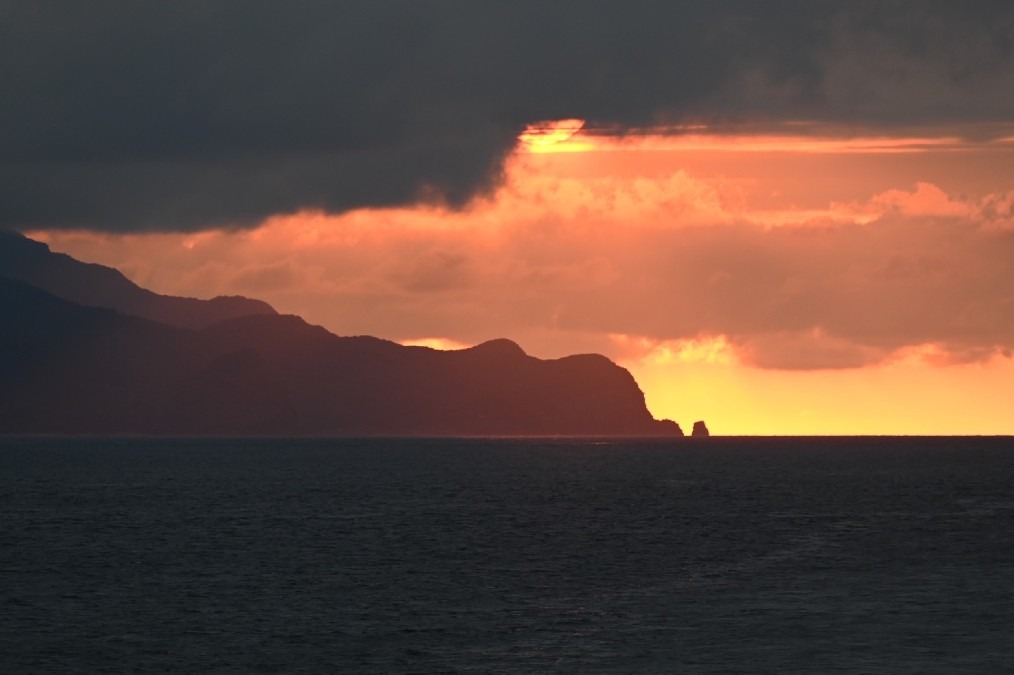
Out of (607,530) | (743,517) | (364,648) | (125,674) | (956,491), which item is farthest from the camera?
(956,491)

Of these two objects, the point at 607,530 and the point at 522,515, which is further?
the point at 522,515

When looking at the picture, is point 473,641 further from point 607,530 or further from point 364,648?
point 607,530

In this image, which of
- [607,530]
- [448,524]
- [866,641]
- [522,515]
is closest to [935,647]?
[866,641]

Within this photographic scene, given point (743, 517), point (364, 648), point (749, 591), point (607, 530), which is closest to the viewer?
point (364, 648)

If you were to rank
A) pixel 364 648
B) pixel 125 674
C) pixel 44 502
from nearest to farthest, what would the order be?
pixel 125 674, pixel 364 648, pixel 44 502

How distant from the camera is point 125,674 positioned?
64375mm

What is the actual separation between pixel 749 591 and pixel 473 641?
73.0 ft

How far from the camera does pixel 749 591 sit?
8744cm

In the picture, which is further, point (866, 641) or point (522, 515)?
point (522, 515)

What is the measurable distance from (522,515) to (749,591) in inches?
2503

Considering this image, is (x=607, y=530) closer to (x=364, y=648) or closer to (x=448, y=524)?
(x=448, y=524)

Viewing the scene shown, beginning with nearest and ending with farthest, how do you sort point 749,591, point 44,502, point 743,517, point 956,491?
point 749,591 < point 743,517 < point 44,502 < point 956,491

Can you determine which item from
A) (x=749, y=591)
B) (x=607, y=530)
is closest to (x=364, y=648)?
(x=749, y=591)

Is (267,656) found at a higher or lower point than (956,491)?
lower
